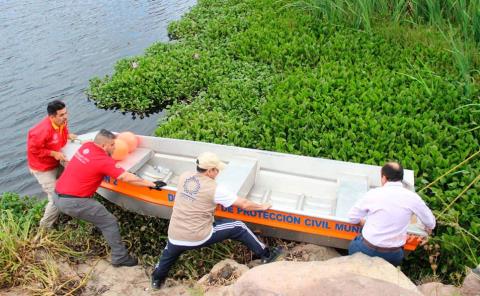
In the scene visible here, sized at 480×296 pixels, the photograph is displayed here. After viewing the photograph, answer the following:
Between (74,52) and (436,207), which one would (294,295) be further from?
(74,52)

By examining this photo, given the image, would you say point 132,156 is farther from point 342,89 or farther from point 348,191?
point 342,89

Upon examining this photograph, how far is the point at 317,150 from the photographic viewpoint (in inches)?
299

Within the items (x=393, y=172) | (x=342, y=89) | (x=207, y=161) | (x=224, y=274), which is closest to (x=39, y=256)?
(x=224, y=274)

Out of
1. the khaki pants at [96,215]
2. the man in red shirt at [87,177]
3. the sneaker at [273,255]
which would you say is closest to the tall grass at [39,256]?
the khaki pants at [96,215]

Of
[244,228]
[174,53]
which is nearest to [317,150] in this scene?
[244,228]

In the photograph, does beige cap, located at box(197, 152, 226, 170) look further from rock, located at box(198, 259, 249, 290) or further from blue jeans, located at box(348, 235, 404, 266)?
blue jeans, located at box(348, 235, 404, 266)

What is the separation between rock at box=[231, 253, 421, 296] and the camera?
12.8ft

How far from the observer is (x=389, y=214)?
4660mm

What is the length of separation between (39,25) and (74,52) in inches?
108

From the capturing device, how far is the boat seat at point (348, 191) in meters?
6.00

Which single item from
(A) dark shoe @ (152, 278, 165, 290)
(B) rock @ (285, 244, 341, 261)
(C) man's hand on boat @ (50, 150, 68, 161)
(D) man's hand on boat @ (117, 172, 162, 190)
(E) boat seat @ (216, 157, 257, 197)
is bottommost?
(B) rock @ (285, 244, 341, 261)

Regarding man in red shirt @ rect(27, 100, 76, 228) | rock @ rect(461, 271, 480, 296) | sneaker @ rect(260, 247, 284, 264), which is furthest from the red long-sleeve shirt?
rock @ rect(461, 271, 480, 296)

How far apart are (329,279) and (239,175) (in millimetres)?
2695

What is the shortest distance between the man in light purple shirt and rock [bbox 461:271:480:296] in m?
0.66
